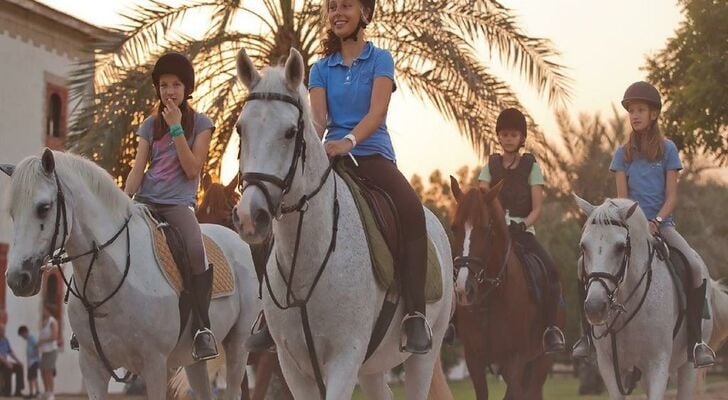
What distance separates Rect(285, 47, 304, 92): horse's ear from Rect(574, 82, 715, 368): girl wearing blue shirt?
17.3 ft

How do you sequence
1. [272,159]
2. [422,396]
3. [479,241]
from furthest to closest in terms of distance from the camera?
[479,241], [422,396], [272,159]

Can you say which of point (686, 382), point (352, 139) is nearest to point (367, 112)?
point (352, 139)

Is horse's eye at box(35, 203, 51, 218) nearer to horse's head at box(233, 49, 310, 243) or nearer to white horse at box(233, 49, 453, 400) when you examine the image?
white horse at box(233, 49, 453, 400)

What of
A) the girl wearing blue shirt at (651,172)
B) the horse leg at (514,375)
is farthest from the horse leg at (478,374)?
the girl wearing blue shirt at (651,172)

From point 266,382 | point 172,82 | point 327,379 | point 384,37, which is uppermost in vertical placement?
point 384,37

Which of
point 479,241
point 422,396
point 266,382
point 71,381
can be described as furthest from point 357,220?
point 71,381

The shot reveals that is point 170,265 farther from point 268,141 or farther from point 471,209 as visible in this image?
→ point 471,209

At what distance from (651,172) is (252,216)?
6.01 m

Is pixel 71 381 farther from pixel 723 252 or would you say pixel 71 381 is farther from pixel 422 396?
pixel 422 396

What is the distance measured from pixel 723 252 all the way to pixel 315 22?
2418 centimetres

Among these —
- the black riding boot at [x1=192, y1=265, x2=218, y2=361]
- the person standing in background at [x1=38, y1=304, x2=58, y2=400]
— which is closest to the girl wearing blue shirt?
the black riding boot at [x1=192, y1=265, x2=218, y2=361]

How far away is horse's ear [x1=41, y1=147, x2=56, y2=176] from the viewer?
8117 mm

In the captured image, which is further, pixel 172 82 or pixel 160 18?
pixel 160 18

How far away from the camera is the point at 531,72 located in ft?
60.7
